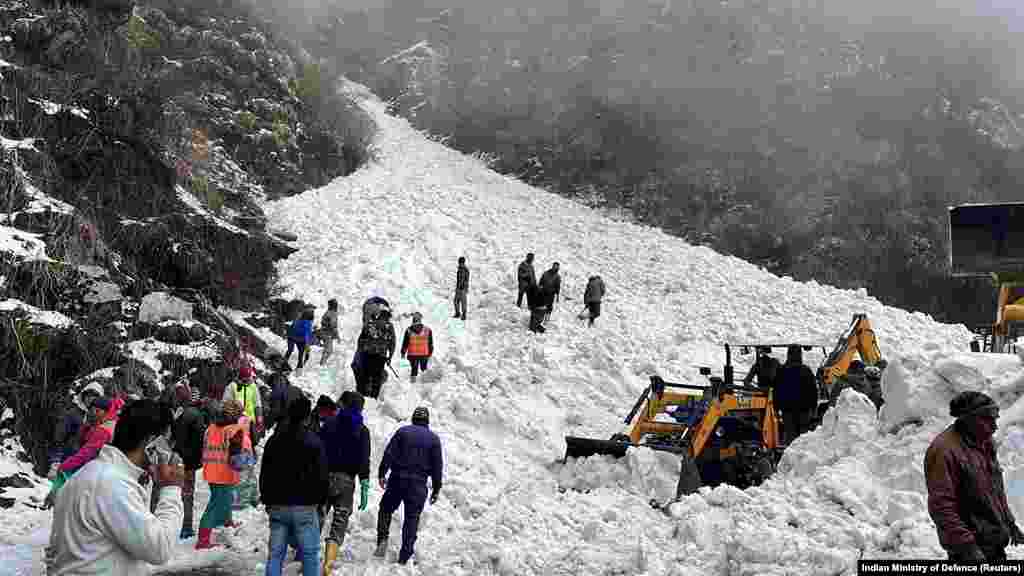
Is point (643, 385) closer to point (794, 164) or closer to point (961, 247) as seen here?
point (961, 247)

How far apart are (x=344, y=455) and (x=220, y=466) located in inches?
44.6

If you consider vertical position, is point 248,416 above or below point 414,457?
above

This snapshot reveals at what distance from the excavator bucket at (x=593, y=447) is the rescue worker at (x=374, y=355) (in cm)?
321

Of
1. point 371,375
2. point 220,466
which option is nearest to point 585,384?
point 371,375

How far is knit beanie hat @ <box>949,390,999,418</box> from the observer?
3863mm

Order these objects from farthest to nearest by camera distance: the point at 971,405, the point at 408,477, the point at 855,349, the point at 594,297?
1. the point at 594,297
2. the point at 855,349
3. the point at 408,477
4. the point at 971,405

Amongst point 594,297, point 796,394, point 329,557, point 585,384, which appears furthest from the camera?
point 594,297

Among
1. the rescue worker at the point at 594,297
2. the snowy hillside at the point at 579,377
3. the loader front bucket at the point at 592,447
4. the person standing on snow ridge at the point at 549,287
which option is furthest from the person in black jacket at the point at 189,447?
the rescue worker at the point at 594,297

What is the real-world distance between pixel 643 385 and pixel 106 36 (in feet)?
40.3

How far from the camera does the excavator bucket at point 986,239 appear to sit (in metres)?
11.6

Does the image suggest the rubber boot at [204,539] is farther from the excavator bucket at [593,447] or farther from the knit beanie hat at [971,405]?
the knit beanie hat at [971,405]

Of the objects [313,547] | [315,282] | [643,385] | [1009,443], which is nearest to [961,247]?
[643,385]

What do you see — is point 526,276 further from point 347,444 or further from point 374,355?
point 347,444

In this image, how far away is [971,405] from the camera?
388 cm
